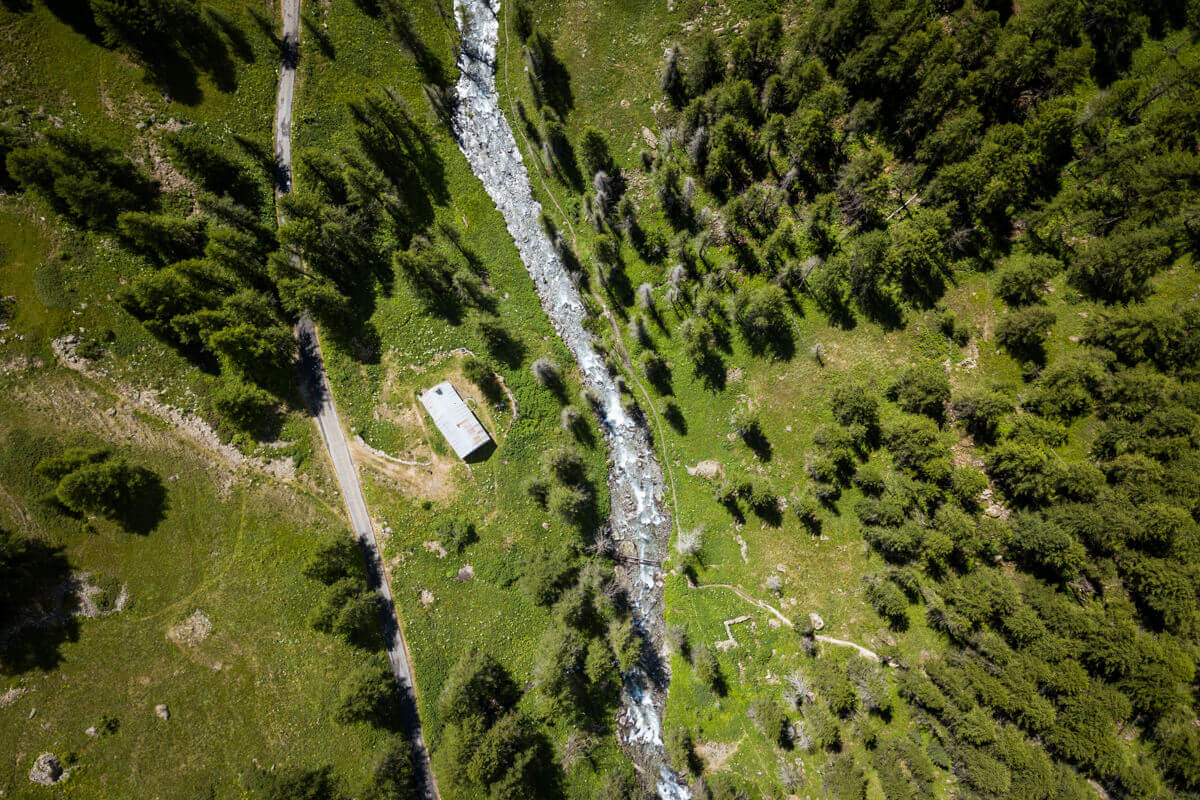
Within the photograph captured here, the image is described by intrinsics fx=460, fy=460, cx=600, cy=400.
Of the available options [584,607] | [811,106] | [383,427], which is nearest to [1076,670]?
[584,607]

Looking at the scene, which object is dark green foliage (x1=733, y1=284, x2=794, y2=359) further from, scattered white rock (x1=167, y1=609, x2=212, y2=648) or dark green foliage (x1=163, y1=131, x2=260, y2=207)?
scattered white rock (x1=167, y1=609, x2=212, y2=648)

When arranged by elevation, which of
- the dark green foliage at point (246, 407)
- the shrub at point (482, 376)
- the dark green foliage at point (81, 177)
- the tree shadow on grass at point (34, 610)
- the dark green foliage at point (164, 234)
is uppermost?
the dark green foliage at point (81, 177)

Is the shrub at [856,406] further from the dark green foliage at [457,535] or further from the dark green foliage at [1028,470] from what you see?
the dark green foliage at [457,535]

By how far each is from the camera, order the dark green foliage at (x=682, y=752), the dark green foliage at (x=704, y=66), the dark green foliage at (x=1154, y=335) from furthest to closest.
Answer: the dark green foliage at (x=704, y=66)
the dark green foliage at (x=682, y=752)
the dark green foliage at (x=1154, y=335)

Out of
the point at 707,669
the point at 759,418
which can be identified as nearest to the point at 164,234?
the point at 759,418

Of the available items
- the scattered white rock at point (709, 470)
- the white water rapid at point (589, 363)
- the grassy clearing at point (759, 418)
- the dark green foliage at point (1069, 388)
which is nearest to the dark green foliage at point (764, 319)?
the grassy clearing at point (759, 418)

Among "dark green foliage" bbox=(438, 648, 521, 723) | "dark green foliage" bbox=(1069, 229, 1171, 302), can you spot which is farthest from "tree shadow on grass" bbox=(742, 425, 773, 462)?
"dark green foliage" bbox=(438, 648, 521, 723)

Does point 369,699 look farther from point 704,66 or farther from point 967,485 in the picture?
point 704,66
